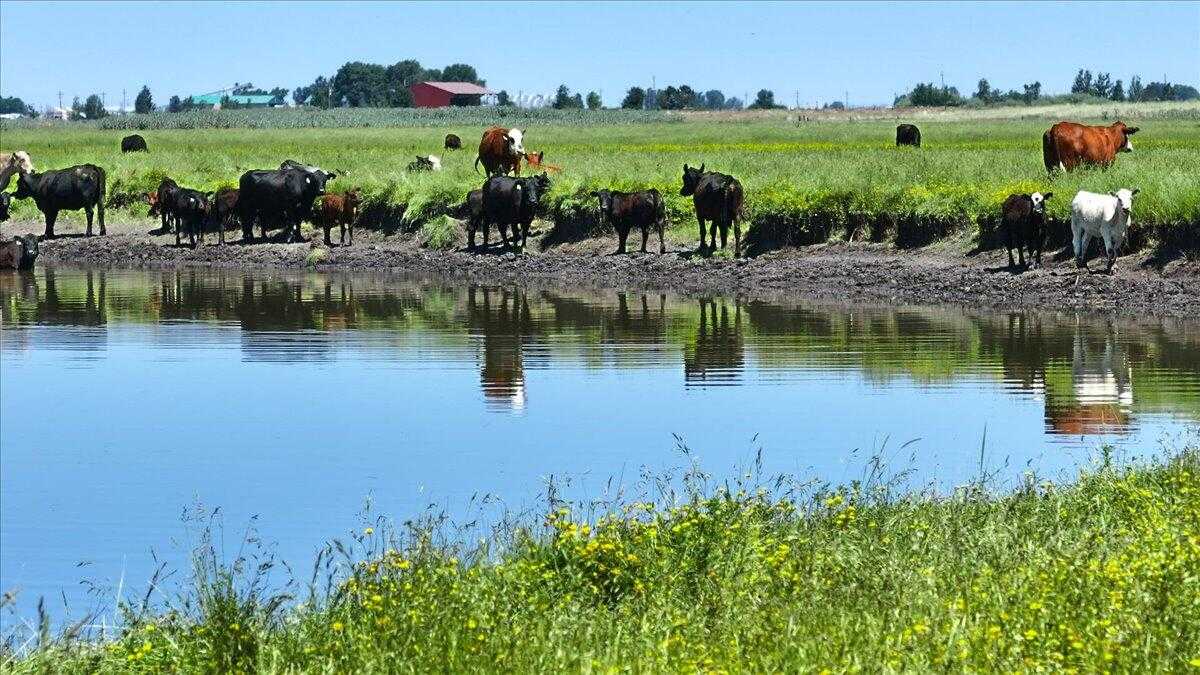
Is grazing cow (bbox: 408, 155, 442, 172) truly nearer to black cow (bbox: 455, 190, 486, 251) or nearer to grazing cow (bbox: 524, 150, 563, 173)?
grazing cow (bbox: 524, 150, 563, 173)

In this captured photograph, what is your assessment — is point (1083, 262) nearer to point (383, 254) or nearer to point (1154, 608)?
point (383, 254)

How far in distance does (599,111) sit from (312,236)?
83468 mm

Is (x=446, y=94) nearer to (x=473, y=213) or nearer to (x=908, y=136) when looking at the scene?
(x=908, y=136)

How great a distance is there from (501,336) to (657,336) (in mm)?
1891

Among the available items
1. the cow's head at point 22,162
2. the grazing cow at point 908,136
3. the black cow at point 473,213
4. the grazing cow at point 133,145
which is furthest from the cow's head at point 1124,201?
the grazing cow at point 133,145

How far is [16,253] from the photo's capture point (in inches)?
1303

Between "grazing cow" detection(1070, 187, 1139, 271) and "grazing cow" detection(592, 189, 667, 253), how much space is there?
726 cm

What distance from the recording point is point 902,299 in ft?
85.3

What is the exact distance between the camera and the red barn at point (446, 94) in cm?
16338

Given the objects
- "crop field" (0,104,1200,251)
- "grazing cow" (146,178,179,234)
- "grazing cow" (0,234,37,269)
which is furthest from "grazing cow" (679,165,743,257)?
"grazing cow" (0,234,37,269)

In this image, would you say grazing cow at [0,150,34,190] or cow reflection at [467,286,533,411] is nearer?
cow reflection at [467,286,533,411]

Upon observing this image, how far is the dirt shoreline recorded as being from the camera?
24594 mm

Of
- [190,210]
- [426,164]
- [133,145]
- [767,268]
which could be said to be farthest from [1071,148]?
[133,145]

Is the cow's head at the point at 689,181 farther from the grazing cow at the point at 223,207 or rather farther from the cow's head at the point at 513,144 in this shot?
the grazing cow at the point at 223,207
